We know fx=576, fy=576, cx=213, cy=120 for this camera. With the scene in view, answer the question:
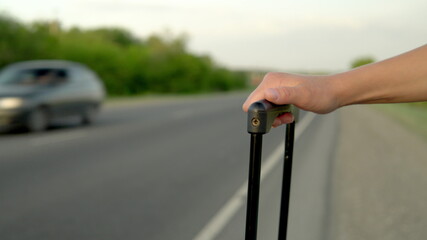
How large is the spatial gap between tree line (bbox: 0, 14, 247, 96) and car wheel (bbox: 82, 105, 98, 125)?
4.43 meters

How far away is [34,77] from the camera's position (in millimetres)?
15242

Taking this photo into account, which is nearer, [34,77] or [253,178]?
[253,178]

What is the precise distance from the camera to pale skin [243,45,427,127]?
1309mm

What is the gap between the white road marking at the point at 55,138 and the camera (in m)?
12.4

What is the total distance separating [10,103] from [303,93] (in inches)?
524

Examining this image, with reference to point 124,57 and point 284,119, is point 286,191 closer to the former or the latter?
point 284,119

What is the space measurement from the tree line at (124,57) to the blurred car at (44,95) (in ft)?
14.6

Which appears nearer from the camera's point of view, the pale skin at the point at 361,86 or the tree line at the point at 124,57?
the pale skin at the point at 361,86

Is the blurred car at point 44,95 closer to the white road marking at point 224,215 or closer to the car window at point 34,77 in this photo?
the car window at point 34,77

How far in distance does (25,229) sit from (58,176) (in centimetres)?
287

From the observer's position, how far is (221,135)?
14.6m

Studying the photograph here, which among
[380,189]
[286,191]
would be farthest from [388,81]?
[380,189]

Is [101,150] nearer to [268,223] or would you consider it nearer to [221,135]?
[221,135]

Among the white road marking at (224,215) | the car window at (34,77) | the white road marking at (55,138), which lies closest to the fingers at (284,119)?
the white road marking at (224,215)
